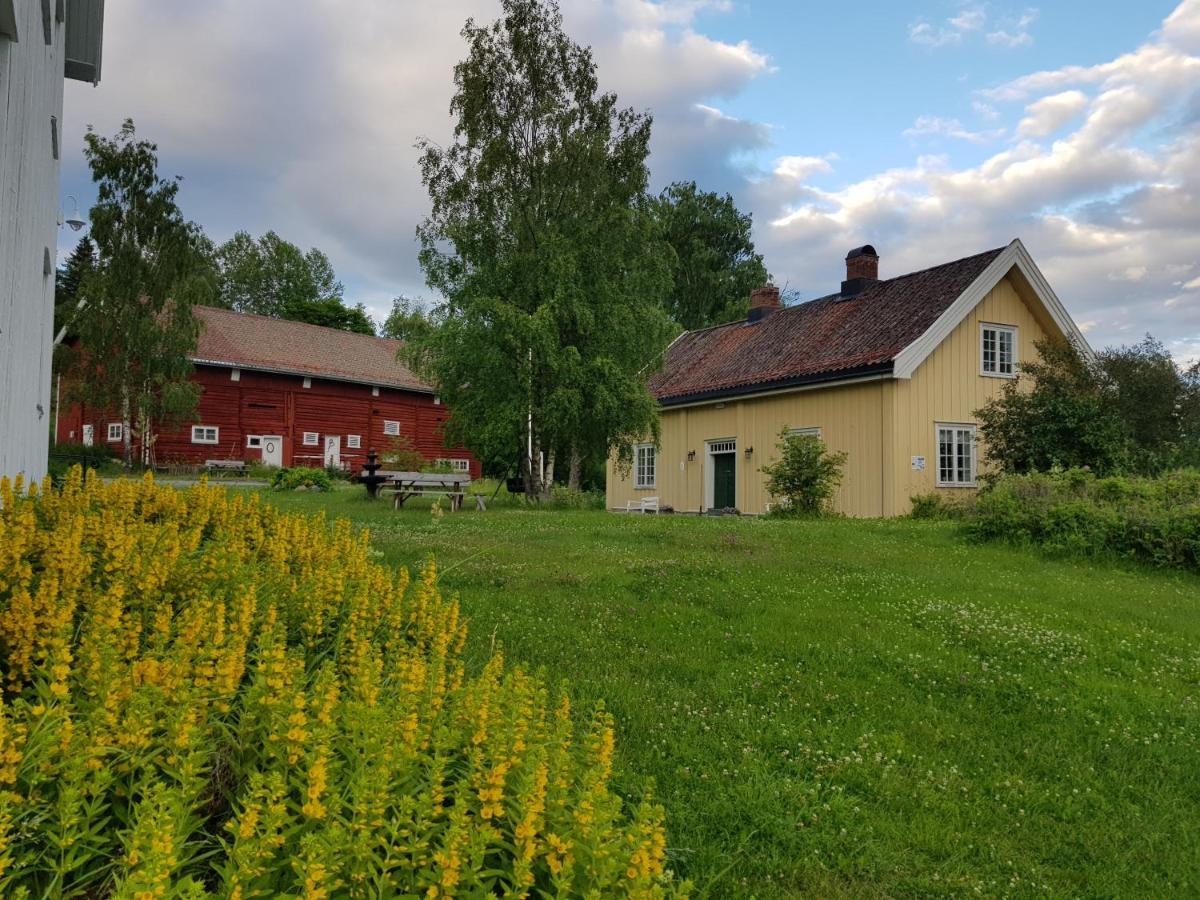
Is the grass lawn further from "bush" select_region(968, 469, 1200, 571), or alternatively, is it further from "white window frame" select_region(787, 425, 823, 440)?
"white window frame" select_region(787, 425, 823, 440)

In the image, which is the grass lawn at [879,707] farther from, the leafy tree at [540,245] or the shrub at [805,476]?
the leafy tree at [540,245]

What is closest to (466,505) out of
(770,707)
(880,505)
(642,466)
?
(642,466)

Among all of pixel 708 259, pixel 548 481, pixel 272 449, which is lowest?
pixel 548 481

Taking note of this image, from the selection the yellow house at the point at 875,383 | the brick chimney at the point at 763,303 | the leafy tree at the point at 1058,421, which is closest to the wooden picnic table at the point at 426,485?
the yellow house at the point at 875,383

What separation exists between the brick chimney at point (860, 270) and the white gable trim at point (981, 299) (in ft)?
13.7

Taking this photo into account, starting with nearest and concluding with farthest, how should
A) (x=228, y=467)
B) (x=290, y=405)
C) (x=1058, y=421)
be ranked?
(x=1058, y=421) → (x=228, y=467) → (x=290, y=405)

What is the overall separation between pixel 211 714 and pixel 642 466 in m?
23.2

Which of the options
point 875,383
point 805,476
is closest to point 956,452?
point 875,383

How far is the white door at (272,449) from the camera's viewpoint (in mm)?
35250

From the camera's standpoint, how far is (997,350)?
19.7 m

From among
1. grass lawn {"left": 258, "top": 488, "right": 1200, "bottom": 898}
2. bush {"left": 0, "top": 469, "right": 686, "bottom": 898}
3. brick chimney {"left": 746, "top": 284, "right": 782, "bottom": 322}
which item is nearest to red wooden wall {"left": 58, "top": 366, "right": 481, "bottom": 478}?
brick chimney {"left": 746, "top": 284, "right": 782, "bottom": 322}

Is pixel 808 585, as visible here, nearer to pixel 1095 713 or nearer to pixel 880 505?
pixel 1095 713

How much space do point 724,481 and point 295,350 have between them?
24.3m

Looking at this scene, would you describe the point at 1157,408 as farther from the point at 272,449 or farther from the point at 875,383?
the point at 272,449
